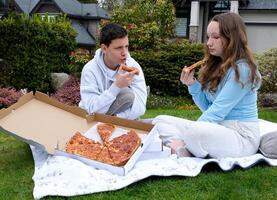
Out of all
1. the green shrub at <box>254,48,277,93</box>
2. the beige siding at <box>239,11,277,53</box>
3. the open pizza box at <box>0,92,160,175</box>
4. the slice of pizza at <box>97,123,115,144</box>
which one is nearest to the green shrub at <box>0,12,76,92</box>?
the green shrub at <box>254,48,277,93</box>

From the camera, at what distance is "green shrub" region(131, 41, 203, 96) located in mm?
12555

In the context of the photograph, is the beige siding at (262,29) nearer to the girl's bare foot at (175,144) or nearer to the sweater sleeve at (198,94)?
the sweater sleeve at (198,94)

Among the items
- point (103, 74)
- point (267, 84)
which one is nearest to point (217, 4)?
point (267, 84)

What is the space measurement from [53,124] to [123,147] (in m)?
0.81

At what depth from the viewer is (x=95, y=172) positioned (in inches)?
150

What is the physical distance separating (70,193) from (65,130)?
101cm

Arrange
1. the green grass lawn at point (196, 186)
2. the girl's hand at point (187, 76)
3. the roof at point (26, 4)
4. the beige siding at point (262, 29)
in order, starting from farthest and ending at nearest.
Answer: the roof at point (26, 4), the beige siding at point (262, 29), the girl's hand at point (187, 76), the green grass lawn at point (196, 186)

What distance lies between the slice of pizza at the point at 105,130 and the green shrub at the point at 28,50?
278 inches

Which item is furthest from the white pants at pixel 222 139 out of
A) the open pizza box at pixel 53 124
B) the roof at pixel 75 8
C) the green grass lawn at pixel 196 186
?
the roof at pixel 75 8

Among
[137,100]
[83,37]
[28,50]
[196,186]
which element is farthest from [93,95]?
[83,37]

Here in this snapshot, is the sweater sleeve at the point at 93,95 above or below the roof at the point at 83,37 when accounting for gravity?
above

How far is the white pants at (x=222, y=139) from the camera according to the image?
4.12 m

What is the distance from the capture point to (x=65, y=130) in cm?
446

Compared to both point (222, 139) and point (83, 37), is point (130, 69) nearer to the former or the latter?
point (222, 139)
